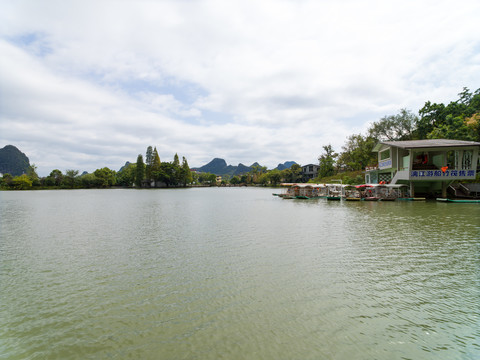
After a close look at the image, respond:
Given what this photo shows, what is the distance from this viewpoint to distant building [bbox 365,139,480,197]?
31188 mm

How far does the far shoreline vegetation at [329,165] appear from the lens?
45.2 m

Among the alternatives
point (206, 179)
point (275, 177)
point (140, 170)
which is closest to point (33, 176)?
point (140, 170)

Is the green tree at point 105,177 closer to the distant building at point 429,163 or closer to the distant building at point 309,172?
the distant building at point 309,172

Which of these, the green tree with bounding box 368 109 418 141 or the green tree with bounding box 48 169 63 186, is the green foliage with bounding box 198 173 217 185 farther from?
the green tree with bounding box 368 109 418 141

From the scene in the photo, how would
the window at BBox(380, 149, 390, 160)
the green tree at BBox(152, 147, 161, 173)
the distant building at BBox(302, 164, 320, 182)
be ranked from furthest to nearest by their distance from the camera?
the green tree at BBox(152, 147, 161, 173) → the distant building at BBox(302, 164, 320, 182) → the window at BBox(380, 149, 390, 160)

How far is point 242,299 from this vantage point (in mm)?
6406

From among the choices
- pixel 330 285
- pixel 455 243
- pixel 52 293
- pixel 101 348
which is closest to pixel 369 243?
pixel 455 243

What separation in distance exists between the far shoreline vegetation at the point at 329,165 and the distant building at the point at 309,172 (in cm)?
223

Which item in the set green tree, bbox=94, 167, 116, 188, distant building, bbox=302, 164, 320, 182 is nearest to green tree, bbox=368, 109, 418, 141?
distant building, bbox=302, 164, 320, 182

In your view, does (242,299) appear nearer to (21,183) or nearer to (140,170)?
(140,170)

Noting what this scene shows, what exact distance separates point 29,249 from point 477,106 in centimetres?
7039

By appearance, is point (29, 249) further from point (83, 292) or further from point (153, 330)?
point (153, 330)

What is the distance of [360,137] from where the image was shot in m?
64.2

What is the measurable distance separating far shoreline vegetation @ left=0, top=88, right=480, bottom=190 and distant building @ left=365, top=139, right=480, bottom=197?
7.83 meters
